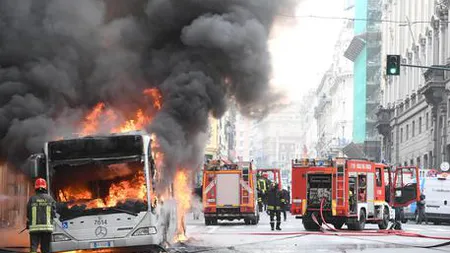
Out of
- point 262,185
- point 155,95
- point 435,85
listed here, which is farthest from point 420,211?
point 155,95

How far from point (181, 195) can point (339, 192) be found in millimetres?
8735

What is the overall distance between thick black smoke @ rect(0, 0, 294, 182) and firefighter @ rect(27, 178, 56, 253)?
300 cm

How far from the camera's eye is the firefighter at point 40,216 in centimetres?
1441

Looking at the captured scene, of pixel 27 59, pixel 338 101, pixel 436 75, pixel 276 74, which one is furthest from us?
pixel 338 101

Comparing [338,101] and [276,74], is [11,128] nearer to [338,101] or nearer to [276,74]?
[276,74]

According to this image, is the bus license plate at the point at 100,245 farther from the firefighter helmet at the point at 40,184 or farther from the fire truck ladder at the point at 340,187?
the fire truck ladder at the point at 340,187

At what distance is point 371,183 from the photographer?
29.3 meters

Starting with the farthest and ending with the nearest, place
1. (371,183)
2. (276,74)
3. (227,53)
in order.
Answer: (371,183)
(276,74)
(227,53)

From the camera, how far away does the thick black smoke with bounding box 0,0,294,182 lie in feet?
60.4

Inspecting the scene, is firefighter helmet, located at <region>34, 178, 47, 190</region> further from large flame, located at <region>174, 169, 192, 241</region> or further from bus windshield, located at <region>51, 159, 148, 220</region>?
large flame, located at <region>174, 169, 192, 241</region>

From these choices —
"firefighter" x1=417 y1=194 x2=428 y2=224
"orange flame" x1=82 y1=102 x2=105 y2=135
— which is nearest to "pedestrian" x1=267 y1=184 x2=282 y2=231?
"orange flame" x1=82 y1=102 x2=105 y2=135

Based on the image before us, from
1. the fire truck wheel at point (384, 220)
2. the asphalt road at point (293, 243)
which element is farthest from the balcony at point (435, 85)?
the asphalt road at point (293, 243)

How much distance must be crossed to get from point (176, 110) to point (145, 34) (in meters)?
2.62

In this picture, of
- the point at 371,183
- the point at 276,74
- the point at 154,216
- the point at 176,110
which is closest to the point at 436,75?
the point at 371,183
